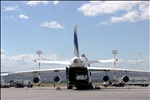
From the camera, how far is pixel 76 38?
45000mm

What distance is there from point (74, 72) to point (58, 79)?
592 centimetres

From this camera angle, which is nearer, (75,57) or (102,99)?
(102,99)

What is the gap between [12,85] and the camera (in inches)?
3054

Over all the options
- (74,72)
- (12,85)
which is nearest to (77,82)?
(74,72)

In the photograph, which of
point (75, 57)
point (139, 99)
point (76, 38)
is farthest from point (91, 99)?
point (76, 38)

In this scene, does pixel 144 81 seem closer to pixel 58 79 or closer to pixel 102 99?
pixel 58 79

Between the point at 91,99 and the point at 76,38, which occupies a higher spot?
the point at 76,38

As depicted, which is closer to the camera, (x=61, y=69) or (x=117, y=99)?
(x=117, y=99)

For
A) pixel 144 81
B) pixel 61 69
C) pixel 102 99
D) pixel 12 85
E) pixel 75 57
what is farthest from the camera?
pixel 144 81

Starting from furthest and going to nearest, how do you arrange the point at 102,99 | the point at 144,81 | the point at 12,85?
the point at 144,81
the point at 12,85
the point at 102,99

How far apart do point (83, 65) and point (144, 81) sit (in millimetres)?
43977

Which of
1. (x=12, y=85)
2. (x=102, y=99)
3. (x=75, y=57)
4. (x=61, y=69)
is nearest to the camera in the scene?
(x=102, y=99)

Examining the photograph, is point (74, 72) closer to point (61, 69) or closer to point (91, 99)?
point (61, 69)

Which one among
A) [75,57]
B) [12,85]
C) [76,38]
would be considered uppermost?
[76,38]
